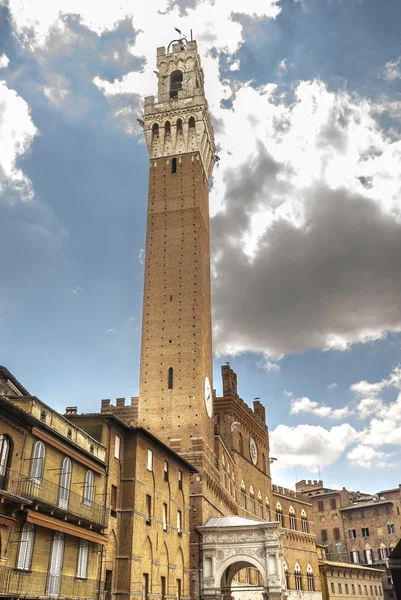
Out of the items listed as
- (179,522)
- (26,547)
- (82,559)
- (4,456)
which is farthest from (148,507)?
(4,456)

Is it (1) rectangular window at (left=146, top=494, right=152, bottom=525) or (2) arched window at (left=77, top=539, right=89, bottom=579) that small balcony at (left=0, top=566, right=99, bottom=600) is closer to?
(2) arched window at (left=77, top=539, right=89, bottom=579)

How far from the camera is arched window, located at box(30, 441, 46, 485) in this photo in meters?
16.8

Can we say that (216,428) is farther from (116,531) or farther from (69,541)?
(69,541)

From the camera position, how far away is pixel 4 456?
1563 cm

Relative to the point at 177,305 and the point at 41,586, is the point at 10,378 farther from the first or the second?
the point at 177,305

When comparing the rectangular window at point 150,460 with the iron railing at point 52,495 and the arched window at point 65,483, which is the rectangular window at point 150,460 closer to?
the iron railing at point 52,495

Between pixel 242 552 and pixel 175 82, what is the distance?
123 feet

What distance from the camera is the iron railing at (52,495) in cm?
1550

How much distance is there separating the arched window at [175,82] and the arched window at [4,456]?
38.3 metres

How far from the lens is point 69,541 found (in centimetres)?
1831

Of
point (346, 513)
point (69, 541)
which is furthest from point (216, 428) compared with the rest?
point (346, 513)

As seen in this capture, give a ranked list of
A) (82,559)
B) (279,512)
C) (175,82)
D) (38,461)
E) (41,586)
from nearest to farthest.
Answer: (41,586) → (38,461) → (82,559) → (175,82) → (279,512)

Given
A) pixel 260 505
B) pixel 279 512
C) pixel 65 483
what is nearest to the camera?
pixel 65 483

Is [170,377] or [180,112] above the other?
[180,112]
